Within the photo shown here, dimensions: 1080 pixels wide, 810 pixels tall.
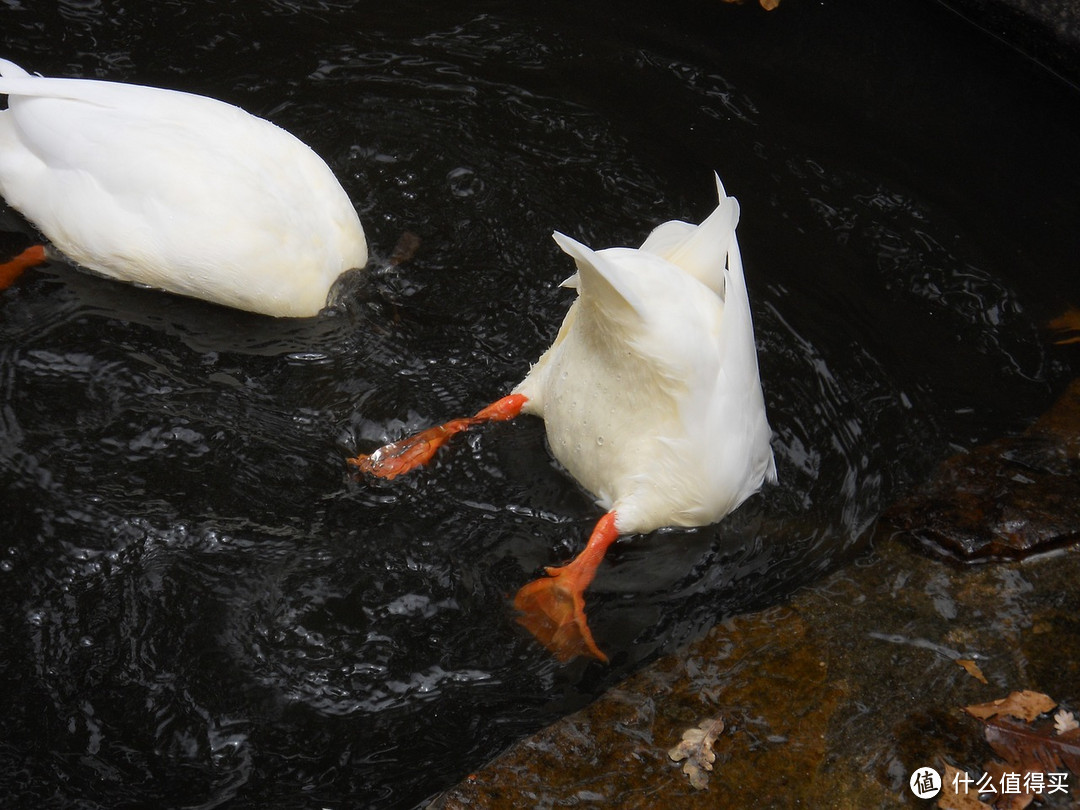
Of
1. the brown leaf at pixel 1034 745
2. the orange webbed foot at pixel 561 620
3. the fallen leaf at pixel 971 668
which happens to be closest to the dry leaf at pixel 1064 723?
the brown leaf at pixel 1034 745

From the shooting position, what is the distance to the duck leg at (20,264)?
146 inches

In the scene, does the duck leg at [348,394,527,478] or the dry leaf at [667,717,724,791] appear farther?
the duck leg at [348,394,527,478]

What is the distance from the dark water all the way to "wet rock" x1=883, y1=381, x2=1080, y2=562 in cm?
14

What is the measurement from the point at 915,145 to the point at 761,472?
2.46 m

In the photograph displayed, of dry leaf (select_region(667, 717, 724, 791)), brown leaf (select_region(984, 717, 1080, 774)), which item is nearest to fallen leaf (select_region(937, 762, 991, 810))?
brown leaf (select_region(984, 717, 1080, 774))

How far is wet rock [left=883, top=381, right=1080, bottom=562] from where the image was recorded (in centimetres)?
334

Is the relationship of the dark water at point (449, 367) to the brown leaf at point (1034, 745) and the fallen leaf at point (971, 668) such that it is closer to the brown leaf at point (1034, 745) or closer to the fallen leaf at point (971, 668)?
the fallen leaf at point (971, 668)

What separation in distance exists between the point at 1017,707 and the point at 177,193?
118 inches

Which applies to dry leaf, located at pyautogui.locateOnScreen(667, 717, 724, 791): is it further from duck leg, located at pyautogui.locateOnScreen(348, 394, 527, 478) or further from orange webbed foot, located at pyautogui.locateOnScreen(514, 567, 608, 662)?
duck leg, located at pyautogui.locateOnScreen(348, 394, 527, 478)

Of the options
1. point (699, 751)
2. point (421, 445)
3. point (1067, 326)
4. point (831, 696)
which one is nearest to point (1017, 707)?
point (831, 696)

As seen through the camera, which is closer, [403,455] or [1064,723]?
[1064,723]

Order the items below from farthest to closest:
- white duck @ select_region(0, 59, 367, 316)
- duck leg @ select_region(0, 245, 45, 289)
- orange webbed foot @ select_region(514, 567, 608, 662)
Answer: duck leg @ select_region(0, 245, 45, 289)
white duck @ select_region(0, 59, 367, 316)
orange webbed foot @ select_region(514, 567, 608, 662)

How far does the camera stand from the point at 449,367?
149 inches

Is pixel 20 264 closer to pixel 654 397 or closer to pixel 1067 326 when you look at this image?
pixel 654 397
